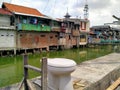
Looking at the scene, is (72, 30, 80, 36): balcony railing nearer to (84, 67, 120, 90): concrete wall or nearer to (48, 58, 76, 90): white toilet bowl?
(84, 67, 120, 90): concrete wall

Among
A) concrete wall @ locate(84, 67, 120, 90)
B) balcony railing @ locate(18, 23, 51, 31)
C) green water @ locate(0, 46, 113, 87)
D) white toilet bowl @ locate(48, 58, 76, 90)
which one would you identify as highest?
balcony railing @ locate(18, 23, 51, 31)

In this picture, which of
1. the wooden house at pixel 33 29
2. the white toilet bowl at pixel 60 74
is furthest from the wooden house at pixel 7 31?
the white toilet bowl at pixel 60 74

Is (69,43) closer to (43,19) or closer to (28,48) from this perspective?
(43,19)

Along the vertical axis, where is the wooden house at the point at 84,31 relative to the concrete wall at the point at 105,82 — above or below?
above

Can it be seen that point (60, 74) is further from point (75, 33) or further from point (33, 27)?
point (75, 33)

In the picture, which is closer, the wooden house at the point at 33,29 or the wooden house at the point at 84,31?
the wooden house at the point at 33,29

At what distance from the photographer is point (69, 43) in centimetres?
2534

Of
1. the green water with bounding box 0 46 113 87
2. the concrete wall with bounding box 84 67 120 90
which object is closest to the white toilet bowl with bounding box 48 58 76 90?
the concrete wall with bounding box 84 67 120 90

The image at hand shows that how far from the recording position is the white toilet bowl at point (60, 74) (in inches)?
152

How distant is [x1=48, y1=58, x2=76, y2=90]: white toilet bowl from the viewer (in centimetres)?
386

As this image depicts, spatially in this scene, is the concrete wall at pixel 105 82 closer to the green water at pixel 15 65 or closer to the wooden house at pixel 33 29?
the green water at pixel 15 65

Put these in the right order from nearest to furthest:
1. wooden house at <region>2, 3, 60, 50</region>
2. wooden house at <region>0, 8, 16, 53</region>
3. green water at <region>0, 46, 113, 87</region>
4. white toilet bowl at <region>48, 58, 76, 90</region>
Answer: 1. white toilet bowl at <region>48, 58, 76, 90</region>
2. green water at <region>0, 46, 113, 87</region>
3. wooden house at <region>0, 8, 16, 53</region>
4. wooden house at <region>2, 3, 60, 50</region>

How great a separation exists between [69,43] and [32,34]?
7473 millimetres

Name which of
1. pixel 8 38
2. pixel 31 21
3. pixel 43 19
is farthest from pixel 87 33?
pixel 8 38
